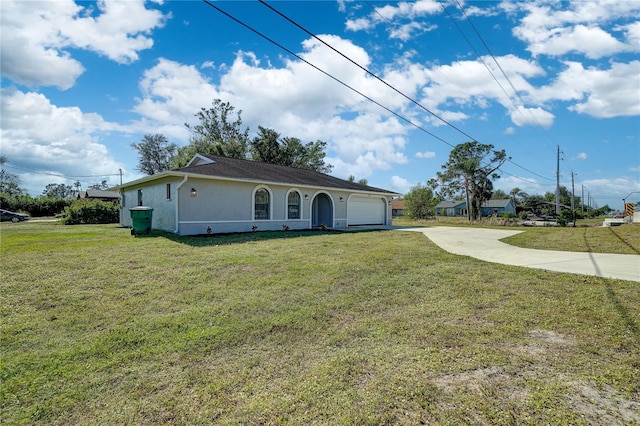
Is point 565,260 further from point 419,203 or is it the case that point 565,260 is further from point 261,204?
point 419,203

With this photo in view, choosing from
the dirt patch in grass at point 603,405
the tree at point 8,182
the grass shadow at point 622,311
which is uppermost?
the tree at point 8,182

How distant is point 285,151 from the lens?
34.6m

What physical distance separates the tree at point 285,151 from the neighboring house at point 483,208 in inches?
1369

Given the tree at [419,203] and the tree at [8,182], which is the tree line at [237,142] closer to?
the tree at [419,203]

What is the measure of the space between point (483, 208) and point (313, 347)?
65.5 metres

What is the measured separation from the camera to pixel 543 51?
11.0 m

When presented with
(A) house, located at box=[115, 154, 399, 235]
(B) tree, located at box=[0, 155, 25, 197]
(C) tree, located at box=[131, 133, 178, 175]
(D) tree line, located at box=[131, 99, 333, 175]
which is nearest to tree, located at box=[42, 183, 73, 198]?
(B) tree, located at box=[0, 155, 25, 197]

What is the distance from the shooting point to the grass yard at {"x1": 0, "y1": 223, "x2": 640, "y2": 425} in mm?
2172

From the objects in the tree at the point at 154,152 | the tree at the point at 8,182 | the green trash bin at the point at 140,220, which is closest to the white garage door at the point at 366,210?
the green trash bin at the point at 140,220

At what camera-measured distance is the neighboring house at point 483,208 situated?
2349 inches

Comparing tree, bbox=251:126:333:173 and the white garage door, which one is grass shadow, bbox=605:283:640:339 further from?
tree, bbox=251:126:333:173

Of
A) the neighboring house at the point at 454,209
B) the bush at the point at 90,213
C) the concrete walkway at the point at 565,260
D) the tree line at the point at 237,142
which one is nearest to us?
the concrete walkway at the point at 565,260

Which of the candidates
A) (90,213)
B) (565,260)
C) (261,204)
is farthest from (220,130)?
(565,260)

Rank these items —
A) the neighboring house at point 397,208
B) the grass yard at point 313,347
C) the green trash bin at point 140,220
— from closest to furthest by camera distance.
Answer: the grass yard at point 313,347
the green trash bin at point 140,220
the neighboring house at point 397,208
